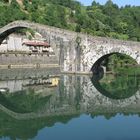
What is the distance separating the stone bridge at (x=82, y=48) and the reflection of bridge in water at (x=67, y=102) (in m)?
6.39

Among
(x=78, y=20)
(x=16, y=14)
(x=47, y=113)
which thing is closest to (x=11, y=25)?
(x=16, y=14)

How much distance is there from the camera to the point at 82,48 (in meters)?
44.7

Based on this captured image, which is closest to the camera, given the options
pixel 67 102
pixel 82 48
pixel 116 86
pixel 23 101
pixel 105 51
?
pixel 67 102

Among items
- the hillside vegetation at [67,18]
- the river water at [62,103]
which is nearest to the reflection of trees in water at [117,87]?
the river water at [62,103]

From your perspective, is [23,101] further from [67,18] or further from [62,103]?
[67,18]

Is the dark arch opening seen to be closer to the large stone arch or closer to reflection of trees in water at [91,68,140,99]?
reflection of trees in water at [91,68,140,99]

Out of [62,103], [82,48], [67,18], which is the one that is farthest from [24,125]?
[67,18]

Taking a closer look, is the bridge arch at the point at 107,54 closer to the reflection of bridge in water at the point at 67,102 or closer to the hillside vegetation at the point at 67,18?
the reflection of bridge in water at the point at 67,102

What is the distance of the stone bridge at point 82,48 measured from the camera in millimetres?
42812

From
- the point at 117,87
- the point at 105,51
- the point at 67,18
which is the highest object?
the point at 67,18

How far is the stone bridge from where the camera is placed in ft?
140

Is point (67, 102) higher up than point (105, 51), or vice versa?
point (105, 51)

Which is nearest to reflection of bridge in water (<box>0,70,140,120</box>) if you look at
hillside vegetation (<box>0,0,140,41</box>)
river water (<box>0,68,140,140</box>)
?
river water (<box>0,68,140,140</box>)

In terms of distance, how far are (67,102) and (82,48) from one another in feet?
53.5
